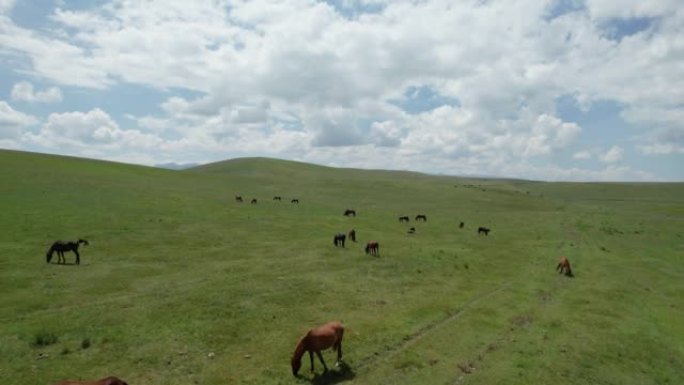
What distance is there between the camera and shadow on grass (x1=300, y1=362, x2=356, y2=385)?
56.6 feet

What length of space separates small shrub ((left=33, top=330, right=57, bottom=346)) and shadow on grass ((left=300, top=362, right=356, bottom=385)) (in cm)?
1009

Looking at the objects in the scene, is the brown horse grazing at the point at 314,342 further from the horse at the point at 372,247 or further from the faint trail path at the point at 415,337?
the horse at the point at 372,247

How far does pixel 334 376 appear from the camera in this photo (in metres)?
17.7

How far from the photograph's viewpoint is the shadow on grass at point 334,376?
17266 mm

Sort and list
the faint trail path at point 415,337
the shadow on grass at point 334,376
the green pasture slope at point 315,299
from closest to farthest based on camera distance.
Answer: the shadow on grass at point 334,376, the green pasture slope at point 315,299, the faint trail path at point 415,337

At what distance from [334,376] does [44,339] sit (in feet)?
37.1

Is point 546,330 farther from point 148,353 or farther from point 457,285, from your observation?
point 148,353

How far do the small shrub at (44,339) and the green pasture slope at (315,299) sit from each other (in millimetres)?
54

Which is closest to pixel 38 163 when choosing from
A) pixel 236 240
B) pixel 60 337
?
pixel 236 240

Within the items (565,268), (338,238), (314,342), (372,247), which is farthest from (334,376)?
(338,238)

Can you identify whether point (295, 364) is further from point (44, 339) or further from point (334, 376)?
point (44, 339)

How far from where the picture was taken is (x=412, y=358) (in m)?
19.5

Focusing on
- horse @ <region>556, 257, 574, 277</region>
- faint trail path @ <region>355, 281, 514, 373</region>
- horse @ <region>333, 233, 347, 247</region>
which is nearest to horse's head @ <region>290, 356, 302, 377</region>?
faint trail path @ <region>355, 281, 514, 373</region>

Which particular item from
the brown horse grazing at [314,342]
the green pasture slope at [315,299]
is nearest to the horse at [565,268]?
the green pasture slope at [315,299]
